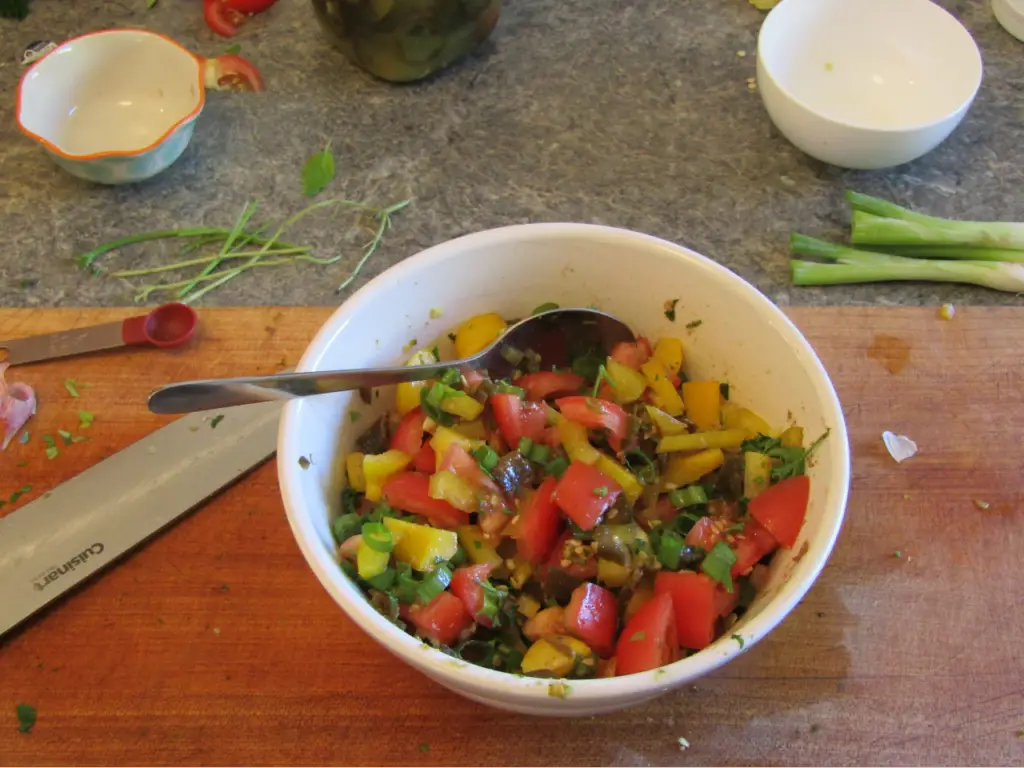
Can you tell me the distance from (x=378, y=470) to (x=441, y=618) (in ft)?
0.57

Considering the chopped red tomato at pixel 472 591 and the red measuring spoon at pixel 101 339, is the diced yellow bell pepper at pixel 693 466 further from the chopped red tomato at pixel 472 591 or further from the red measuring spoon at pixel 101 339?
the red measuring spoon at pixel 101 339

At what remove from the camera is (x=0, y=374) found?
1.12 meters

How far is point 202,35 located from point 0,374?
946 millimetres

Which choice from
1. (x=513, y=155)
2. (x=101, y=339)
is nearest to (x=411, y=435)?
(x=101, y=339)

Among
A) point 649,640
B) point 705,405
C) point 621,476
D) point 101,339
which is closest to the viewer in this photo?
point 649,640

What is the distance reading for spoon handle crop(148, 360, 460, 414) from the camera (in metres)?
0.75

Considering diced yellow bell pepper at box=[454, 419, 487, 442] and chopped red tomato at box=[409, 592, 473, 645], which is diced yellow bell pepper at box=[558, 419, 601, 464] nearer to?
diced yellow bell pepper at box=[454, 419, 487, 442]

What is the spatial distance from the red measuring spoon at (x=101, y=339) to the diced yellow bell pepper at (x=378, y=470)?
42cm

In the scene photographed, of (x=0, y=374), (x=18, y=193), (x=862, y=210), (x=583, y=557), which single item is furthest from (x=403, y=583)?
(x=18, y=193)

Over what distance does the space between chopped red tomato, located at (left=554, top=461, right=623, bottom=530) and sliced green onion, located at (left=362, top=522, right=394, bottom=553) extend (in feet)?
0.55

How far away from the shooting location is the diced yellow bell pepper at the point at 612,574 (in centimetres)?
80

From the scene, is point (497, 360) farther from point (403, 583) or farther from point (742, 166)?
point (742, 166)

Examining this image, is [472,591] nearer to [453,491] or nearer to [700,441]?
[453,491]

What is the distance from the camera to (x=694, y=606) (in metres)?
0.78
